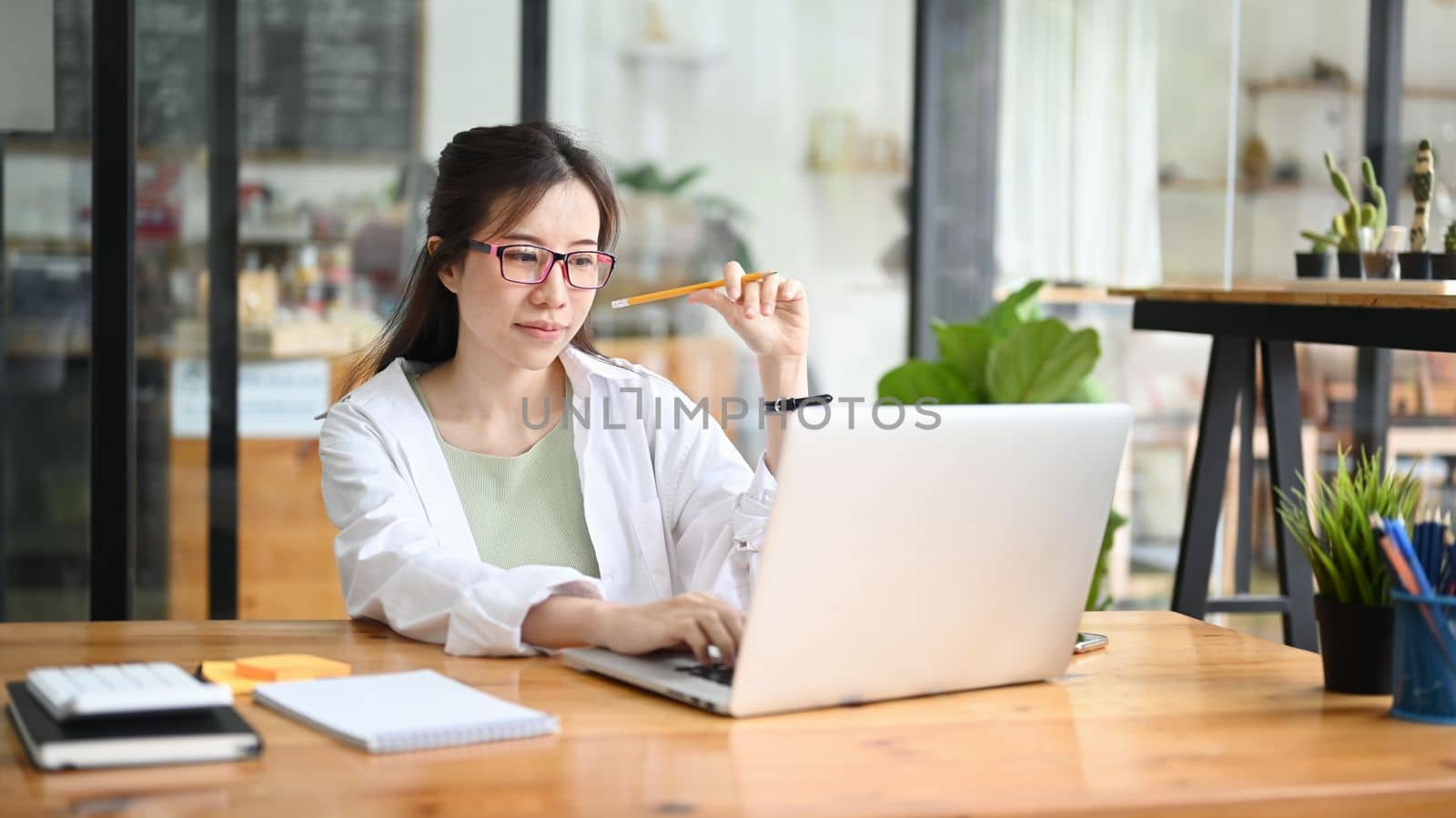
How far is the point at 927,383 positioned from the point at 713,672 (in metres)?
2.21

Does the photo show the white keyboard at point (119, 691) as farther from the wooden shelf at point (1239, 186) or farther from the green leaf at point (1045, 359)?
the wooden shelf at point (1239, 186)

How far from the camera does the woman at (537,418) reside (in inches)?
72.4

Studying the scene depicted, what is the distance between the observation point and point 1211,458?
2.87 metres

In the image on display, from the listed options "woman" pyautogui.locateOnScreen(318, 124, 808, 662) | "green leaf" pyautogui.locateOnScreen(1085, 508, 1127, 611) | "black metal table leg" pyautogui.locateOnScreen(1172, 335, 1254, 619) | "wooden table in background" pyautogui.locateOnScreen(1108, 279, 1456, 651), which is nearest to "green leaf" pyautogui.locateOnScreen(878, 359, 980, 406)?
"green leaf" pyautogui.locateOnScreen(1085, 508, 1127, 611)

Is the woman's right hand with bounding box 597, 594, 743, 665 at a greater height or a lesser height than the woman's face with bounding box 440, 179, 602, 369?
lesser

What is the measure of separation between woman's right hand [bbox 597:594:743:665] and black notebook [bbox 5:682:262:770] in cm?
39

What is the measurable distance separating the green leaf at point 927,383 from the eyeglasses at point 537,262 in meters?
1.67

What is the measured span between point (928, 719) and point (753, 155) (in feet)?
9.50

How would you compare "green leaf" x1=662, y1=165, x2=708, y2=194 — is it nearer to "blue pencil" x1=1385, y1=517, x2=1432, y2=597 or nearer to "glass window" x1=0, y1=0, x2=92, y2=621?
"glass window" x1=0, y1=0, x2=92, y2=621

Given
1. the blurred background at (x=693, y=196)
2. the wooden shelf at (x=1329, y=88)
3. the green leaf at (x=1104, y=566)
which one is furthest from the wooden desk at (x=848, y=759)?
the wooden shelf at (x=1329, y=88)

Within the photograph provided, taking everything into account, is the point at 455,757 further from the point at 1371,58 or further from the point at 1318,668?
the point at 1371,58

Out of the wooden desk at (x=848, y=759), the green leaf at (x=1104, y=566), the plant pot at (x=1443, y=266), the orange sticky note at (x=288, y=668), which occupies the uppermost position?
the plant pot at (x=1443, y=266)

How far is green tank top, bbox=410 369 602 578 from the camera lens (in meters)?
1.95

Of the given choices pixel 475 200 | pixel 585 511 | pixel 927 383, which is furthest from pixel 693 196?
pixel 585 511
